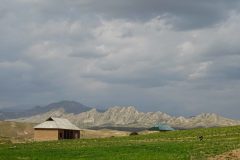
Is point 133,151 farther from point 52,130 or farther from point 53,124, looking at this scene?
point 53,124

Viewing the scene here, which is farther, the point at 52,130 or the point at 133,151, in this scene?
the point at 52,130

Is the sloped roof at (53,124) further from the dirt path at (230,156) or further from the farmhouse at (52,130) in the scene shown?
the dirt path at (230,156)

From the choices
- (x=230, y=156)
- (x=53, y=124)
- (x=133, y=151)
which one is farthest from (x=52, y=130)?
(x=230, y=156)

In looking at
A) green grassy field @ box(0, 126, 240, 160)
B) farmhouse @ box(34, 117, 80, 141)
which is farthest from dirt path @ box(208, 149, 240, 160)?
farmhouse @ box(34, 117, 80, 141)

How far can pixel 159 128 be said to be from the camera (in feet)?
583

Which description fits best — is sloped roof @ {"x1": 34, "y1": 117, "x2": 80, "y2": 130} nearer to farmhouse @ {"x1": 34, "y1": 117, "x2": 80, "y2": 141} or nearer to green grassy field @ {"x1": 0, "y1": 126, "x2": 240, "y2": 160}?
farmhouse @ {"x1": 34, "y1": 117, "x2": 80, "y2": 141}

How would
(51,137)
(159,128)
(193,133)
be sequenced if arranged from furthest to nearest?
(159,128)
(51,137)
(193,133)

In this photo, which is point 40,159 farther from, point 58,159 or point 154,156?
point 154,156

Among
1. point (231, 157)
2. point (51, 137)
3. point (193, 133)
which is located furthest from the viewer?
point (51, 137)

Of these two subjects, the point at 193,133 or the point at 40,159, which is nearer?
the point at 40,159

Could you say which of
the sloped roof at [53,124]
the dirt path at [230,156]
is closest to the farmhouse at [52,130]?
the sloped roof at [53,124]

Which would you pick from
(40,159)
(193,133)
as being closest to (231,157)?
(40,159)

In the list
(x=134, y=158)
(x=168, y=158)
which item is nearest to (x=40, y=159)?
(x=134, y=158)

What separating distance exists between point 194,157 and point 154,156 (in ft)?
16.7
